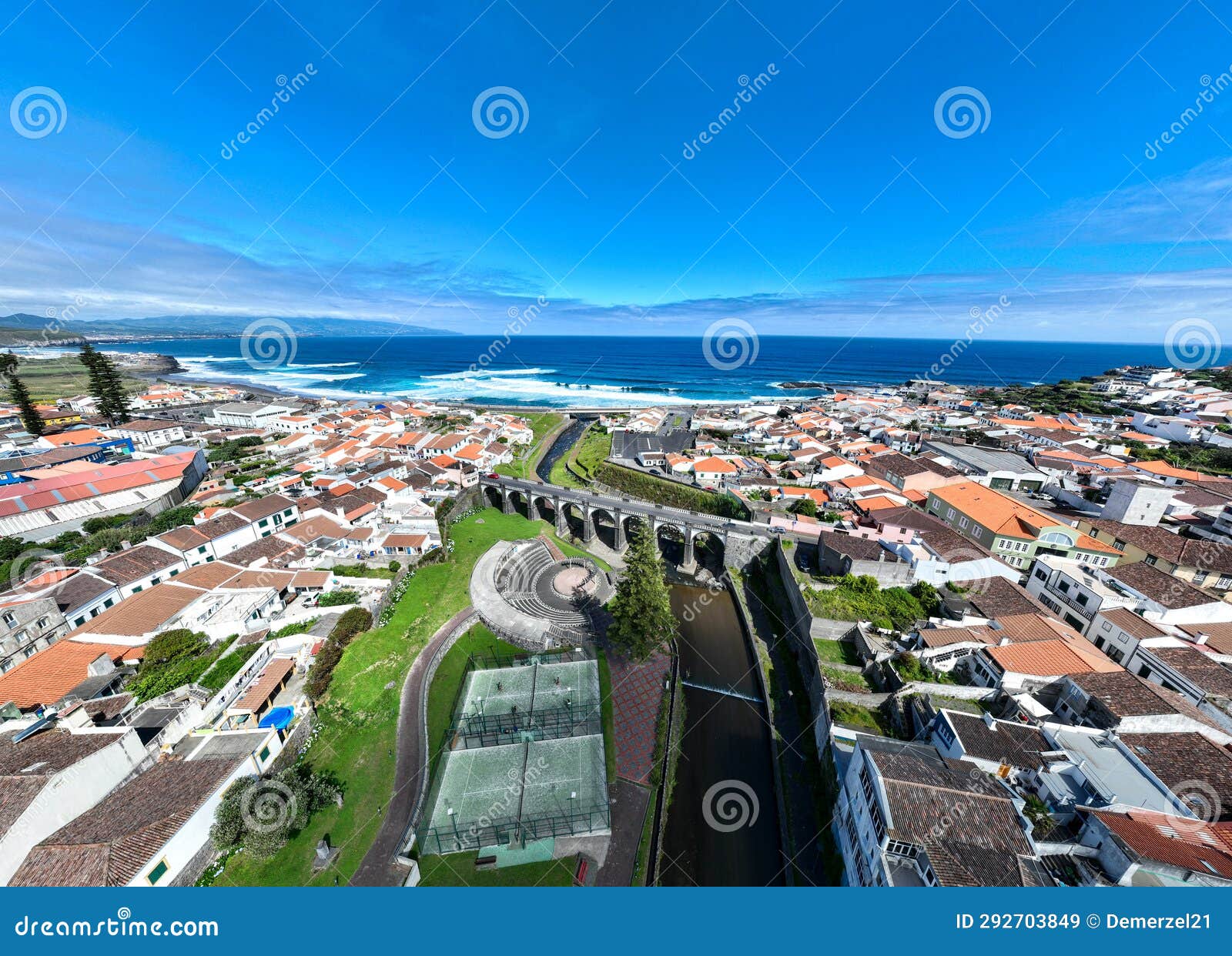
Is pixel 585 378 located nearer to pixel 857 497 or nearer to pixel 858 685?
pixel 857 497

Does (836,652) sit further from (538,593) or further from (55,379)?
(55,379)

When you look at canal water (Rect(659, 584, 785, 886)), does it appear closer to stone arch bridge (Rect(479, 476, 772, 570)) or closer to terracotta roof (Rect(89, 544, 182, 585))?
stone arch bridge (Rect(479, 476, 772, 570))

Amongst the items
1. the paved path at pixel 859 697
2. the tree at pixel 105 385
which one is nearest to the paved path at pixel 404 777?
the paved path at pixel 859 697

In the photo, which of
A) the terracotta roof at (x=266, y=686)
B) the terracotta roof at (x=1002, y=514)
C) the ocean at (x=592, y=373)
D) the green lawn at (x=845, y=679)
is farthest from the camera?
the ocean at (x=592, y=373)

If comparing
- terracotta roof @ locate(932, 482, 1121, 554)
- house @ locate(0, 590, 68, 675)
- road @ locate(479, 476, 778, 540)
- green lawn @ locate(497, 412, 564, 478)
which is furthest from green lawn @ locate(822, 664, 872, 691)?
green lawn @ locate(497, 412, 564, 478)

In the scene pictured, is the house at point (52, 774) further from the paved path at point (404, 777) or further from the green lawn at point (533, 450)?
the green lawn at point (533, 450)

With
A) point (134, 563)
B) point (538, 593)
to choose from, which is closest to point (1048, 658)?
point (538, 593)
